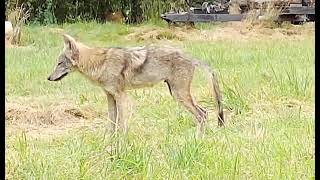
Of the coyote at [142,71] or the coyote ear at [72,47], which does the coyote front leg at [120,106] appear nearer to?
the coyote at [142,71]

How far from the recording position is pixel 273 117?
7.46 metres

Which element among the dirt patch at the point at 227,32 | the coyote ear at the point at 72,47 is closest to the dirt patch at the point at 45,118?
the coyote ear at the point at 72,47

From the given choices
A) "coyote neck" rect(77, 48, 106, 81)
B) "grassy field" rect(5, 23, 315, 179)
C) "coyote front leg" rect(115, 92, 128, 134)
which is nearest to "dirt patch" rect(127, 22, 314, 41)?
"grassy field" rect(5, 23, 315, 179)

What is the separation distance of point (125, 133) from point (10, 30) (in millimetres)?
10879

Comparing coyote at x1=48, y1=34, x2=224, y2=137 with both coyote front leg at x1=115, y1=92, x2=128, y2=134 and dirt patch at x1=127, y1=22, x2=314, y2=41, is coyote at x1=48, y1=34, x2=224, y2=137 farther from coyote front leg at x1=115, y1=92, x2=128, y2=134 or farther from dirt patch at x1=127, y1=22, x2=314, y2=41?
dirt patch at x1=127, y1=22, x2=314, y2=41

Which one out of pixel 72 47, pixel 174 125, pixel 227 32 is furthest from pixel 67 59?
pixel 227 32

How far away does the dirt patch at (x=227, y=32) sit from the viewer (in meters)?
17.5

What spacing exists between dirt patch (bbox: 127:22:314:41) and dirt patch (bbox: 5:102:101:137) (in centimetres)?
921

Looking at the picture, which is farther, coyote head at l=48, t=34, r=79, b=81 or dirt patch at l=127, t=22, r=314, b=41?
dirt patch at l=127, t=22, r=314, b=41

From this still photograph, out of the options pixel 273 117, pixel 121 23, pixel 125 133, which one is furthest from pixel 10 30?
pixel 125 133

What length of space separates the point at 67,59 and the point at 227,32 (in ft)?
35.3

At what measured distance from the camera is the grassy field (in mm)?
4953

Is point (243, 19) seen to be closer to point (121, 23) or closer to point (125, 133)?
point (121, 23)

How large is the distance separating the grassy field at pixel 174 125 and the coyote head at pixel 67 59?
503mm
